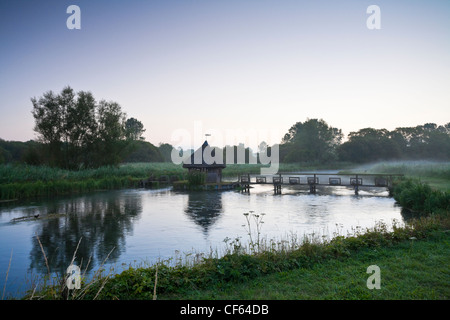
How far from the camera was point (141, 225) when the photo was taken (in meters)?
13.7

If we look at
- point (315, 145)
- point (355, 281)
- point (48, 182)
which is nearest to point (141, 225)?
point (355, 281)

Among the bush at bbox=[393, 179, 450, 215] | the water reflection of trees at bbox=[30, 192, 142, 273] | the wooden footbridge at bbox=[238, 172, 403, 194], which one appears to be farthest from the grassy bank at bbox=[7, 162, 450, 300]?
the wooden footbridge at bbox=[238, 172, 403, 194]

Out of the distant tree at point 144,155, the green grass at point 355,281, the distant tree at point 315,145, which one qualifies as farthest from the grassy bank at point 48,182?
the distant tree at point 315,145

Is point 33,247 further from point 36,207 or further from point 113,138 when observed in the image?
point 113,138

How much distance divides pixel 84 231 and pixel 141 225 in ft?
7.99

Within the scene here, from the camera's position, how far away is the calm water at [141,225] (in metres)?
9.05

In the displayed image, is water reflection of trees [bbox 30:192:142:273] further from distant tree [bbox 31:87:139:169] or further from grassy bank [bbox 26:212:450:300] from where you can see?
distant tree [bbox 31:87:139:169]

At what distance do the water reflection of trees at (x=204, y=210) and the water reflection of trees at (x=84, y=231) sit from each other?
3082 mm

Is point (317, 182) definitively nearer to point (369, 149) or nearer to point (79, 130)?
point (79, 130)

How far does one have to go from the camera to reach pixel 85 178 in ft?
93.9

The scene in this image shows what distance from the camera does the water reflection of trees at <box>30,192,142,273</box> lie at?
898 cm

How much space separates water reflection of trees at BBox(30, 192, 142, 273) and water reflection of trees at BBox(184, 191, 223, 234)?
3.08m
